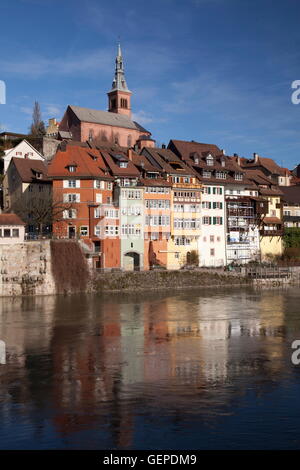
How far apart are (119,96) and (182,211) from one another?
3333 inches

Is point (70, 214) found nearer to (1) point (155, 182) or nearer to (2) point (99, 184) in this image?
(2) point (99, 184)

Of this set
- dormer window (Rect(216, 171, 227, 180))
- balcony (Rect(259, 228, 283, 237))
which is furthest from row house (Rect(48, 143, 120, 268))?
balcony (Rect(259, 228, 283, 237))

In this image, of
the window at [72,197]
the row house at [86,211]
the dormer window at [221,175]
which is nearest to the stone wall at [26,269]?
the row house at [86,211]

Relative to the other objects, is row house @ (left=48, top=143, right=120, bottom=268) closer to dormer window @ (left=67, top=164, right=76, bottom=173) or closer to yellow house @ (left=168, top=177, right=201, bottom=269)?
dormer window @ (left=67, top=164, right=76, bottom=173)

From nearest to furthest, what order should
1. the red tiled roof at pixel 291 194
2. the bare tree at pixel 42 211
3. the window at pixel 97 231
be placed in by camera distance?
the bare tree at pixel 42 211, the window at pixel 97 231, the red tiled roof at pixel 291 194

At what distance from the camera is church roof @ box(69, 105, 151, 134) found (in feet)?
427

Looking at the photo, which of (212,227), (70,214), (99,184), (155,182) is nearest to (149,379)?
(70,214)

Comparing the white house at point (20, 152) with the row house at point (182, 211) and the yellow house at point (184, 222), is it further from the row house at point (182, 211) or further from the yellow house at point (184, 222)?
the yellow house at point (184, 222)

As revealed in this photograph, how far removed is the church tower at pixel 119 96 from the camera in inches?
6245

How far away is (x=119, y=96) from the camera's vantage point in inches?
6255

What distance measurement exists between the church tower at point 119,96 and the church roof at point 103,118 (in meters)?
13.3

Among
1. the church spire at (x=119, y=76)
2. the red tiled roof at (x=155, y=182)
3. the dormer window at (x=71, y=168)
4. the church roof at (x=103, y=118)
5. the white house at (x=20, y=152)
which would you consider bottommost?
the red tiled roof at (x=155, y=182)

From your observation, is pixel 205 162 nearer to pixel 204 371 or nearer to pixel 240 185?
pixel 240 185
